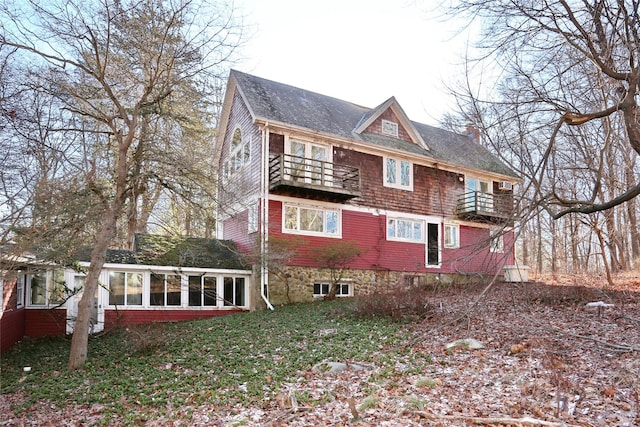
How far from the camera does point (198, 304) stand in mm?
15703

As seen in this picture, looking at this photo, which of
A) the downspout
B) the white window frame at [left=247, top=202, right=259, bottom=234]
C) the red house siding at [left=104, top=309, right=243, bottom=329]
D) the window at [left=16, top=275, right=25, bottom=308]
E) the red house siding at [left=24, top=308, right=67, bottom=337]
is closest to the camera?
the window at [left=16, top=275, right=25, bottom=308]

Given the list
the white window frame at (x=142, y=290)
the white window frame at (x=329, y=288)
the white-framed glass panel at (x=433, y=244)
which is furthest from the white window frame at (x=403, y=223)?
the white window frame at (x=142, y=290)

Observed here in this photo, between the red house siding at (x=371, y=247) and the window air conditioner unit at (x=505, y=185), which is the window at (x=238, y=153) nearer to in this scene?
the red house siding at (x=371, y=247)

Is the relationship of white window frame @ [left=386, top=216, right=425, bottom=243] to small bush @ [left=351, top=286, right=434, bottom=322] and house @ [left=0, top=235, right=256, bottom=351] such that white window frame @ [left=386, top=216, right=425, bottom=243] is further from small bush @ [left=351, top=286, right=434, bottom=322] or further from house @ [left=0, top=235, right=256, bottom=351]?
small bush @ [left=351, top=286, right=434, bottom=322]

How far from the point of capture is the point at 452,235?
2064cm

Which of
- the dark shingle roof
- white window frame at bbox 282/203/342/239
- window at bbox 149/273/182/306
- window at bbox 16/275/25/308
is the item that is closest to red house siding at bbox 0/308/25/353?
window at bbox 16/275/25/308

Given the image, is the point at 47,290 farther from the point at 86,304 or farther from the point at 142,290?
the point at 86,304

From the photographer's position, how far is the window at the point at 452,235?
20.4 m

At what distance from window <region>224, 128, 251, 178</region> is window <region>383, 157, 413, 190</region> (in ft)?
18.2

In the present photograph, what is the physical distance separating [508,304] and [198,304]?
9.68 m

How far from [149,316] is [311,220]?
6277 mm

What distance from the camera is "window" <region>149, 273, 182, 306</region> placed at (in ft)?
49.5

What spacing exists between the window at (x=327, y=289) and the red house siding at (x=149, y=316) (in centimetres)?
294

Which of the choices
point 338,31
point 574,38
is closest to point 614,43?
point 574,38
